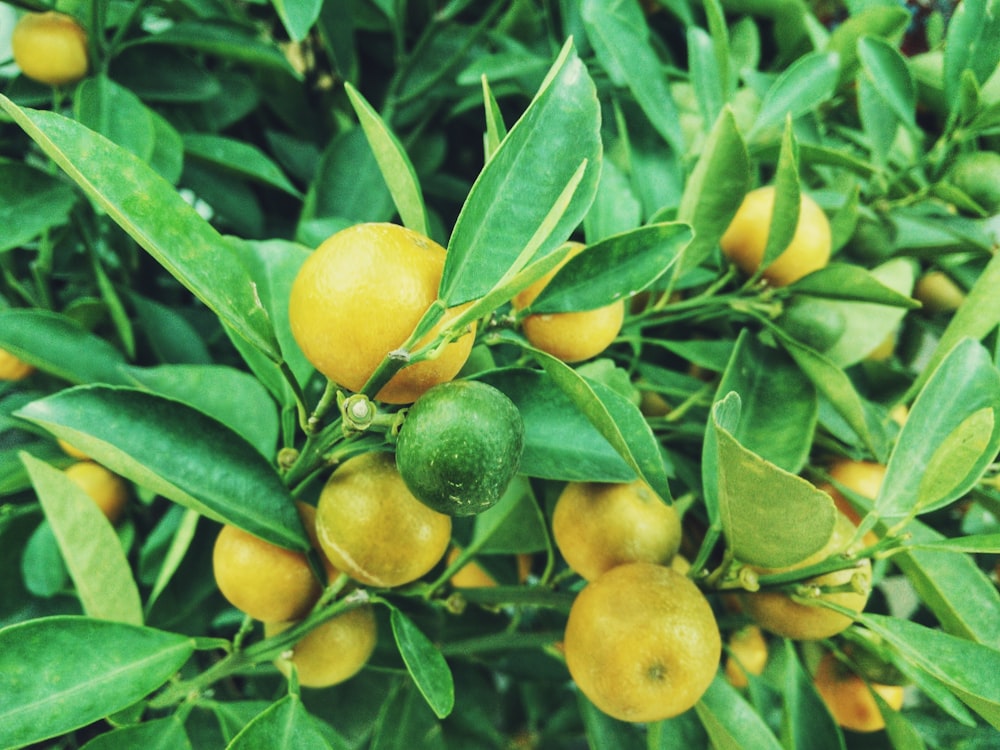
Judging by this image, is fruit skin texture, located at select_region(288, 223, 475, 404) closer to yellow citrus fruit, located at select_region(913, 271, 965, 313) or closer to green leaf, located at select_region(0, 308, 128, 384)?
green leaf, located at select_region(0, 308, 128, 384)

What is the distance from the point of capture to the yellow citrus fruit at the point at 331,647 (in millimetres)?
568

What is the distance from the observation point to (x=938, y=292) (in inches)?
37.8

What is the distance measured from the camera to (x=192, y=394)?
0.59 metres

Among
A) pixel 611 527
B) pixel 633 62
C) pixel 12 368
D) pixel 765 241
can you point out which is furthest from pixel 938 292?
pixel 12 368

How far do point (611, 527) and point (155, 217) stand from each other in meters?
0.38

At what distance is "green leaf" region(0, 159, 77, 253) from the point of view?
27.5 inches

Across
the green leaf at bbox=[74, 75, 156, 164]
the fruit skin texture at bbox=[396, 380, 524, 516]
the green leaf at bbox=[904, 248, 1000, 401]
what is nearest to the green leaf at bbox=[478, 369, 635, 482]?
the fruit skin texture at bbox=[396, 380, 524, 516]

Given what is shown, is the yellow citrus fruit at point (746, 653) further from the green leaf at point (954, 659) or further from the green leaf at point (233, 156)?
the green leaf at point (233, 156)

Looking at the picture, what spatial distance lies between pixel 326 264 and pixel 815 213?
483 mm

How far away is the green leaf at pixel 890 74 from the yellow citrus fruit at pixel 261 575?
71 cm

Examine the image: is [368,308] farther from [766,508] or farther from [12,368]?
[12,368]

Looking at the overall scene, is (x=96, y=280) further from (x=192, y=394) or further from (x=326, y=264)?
(x=326, y=264)

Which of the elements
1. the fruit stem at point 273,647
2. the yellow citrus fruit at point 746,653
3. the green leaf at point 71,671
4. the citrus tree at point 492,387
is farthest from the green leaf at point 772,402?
the green leaf at point 71,671

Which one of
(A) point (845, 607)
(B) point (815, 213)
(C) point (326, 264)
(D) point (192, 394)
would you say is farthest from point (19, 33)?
(A) point (845, 607)
